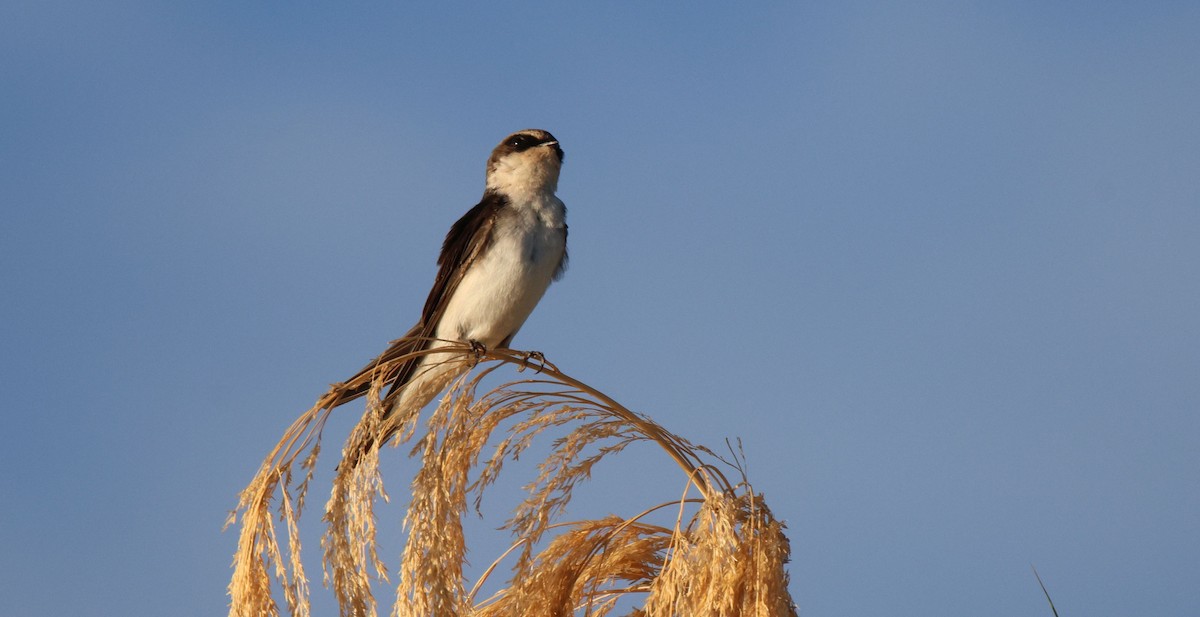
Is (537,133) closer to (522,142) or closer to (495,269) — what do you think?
(522,142)

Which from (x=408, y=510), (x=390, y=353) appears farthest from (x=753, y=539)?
(x=390, y=353)

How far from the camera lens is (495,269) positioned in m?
4.69

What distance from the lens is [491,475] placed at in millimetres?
2971

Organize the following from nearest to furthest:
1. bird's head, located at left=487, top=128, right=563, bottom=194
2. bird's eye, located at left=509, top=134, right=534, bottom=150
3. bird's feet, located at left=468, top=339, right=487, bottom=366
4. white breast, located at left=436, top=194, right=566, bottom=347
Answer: bird's feet, located at left=468, top=339, right=487, bottom=366
white breast, located at left=436, top=194, right=566, bottom=347
bird's head, located at left=487, top=128, right=563, bottom=194
bird's eye, located at left=509, top=134, right=534, bottom=150

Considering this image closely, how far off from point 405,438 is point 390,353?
731 mm

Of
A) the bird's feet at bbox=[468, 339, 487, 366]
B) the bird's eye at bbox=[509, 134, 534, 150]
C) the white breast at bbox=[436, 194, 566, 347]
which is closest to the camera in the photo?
the bird's feet at bbox=[468, 339, 487, 366]

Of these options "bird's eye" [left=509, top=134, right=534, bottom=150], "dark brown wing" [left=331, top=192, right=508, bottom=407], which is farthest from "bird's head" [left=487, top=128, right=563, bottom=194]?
"dark brown wing" [left=331, top=192, right=508, bottom=407]

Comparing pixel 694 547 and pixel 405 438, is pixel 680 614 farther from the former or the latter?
pixel 405 438

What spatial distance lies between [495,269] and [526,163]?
2.57 feet

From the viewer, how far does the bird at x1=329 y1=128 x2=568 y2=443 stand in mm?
4691

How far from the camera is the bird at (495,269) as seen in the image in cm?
469

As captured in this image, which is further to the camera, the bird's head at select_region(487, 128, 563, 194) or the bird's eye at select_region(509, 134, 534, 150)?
the bird's eye at select_region(509, 134, 534, 150)

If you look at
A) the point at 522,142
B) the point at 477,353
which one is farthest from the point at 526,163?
the point at 477,353

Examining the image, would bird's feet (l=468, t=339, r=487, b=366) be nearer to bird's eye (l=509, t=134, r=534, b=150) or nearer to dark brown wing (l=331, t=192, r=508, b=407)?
dark brown wing (l=331, t=192, r=508, b=407)
